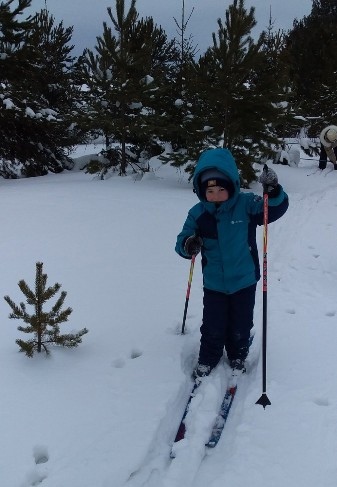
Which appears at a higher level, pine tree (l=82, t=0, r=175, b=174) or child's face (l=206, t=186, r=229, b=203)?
pine tree (l=82, t=0, r=175, b=174)

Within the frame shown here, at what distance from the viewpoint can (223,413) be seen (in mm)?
3330

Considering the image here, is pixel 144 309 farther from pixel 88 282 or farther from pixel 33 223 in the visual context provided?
pixel 33 223

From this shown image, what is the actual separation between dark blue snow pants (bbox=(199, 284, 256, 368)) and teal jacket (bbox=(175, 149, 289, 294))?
10 centimetres

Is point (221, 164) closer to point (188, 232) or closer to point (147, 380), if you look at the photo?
point (188, 232)

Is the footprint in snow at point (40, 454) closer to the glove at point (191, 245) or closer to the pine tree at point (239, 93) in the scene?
the glove at point (191, 245)

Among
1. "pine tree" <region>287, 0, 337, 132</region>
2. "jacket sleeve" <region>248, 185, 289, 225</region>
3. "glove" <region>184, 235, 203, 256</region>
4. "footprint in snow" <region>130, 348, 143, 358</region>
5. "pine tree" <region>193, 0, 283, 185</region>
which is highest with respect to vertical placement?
"pine tree" <region>287, 0, 337, 132</region>

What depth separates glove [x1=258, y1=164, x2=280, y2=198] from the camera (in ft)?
10.8

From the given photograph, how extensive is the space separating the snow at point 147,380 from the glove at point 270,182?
1.64 m

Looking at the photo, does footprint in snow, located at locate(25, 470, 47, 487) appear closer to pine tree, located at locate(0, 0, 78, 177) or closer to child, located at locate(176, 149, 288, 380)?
child, located at locate(176, 149, 288, 380)

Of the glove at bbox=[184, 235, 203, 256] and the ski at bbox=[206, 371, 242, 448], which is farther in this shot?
the glove at bbox=[184, 235, 203, 256]

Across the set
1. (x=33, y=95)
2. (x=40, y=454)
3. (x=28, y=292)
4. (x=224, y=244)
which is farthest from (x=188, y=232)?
(x=33, y=95)

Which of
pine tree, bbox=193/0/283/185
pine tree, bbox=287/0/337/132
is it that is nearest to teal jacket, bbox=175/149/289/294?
pine tree, bbox=193/0/283/185

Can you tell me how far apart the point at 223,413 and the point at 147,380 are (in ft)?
2.27

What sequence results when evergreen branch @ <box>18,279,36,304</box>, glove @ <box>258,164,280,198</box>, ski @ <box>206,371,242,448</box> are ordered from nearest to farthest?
ski @ <box>206,371,242,448</box> < glove @ <box>258,164,280,198</box> < evergreen branch @ <box>18,279,36,304</box>
